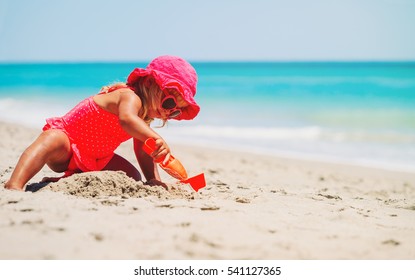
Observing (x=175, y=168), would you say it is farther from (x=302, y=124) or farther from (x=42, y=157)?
(x=302, y=124)

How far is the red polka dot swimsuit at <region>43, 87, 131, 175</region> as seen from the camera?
2582 mm

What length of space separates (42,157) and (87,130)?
298 mm

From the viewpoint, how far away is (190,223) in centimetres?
188

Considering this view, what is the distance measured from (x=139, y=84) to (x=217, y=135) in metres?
4.81

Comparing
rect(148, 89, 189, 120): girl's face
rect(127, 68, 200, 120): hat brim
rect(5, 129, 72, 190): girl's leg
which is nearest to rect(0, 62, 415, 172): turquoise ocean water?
rect(127, 68, 200, 120): hat brim

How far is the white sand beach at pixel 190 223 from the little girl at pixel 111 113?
203mm

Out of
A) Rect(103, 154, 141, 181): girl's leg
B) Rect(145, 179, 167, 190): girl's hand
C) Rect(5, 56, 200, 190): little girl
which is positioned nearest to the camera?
Rect(5, 56, 200, 190): little girl

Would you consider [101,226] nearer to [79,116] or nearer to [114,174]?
[114,174]

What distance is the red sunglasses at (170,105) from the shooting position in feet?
8.25

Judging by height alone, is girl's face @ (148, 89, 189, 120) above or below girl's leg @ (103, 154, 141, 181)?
above

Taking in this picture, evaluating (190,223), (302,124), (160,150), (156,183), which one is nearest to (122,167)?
(156,183)

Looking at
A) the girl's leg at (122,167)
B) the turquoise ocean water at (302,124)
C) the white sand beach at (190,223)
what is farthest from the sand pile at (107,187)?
the turquoise ocean water at (302,124)

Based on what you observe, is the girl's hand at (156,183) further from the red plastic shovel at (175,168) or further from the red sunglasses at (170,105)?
the red sunglasses at (170,105)

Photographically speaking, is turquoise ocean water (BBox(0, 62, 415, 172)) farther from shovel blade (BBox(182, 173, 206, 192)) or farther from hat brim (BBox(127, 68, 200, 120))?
shovel blade (BBox(182, 173, 206, 192))
